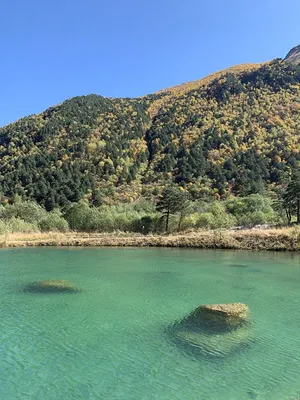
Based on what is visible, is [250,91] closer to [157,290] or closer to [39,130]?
[39,130]

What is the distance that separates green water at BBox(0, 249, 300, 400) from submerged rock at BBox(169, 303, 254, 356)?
132 mm

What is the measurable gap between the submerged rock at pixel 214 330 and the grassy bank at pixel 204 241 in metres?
28.9

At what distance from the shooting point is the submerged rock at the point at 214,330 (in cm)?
1204

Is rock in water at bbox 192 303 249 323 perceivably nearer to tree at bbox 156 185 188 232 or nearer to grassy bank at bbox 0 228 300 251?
grassy bank at bbox 0 228 300 251

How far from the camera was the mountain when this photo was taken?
11050 cm

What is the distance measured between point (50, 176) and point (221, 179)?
55.2 meters

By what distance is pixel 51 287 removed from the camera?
21.4 meters

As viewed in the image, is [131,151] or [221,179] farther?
[131,151]

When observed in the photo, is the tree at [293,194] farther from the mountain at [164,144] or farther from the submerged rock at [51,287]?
the submerged rock at [51,287]

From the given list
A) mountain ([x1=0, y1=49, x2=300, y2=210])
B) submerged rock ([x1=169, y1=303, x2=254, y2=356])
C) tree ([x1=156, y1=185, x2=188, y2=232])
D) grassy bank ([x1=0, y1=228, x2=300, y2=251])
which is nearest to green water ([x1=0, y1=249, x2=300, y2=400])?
submerged rock ([x1=169, y1=303, x2=254, y2=356])

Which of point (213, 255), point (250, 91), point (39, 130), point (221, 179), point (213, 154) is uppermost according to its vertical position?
point (250, 91)

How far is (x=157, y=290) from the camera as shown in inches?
844

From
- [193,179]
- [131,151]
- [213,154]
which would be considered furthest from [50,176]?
[213,154]

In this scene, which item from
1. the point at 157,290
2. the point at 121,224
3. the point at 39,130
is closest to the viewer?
the point at 157,290
